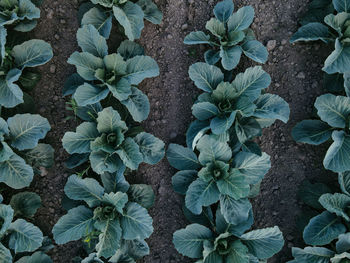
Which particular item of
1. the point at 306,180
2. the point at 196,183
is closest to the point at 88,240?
the point at 196,183

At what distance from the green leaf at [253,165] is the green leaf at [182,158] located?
336mm

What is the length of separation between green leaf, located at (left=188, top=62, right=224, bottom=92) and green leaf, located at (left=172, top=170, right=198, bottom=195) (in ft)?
2.21

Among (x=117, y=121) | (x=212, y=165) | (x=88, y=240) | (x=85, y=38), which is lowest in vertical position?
(x=88, y=240)

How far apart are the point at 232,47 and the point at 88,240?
189 cm

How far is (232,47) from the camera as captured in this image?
3.10m

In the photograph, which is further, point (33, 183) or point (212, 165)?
point (33, 183)

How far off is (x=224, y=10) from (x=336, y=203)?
1.75m

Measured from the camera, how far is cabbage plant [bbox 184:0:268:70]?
9.94 ft

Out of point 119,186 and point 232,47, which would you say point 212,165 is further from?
point 232,47

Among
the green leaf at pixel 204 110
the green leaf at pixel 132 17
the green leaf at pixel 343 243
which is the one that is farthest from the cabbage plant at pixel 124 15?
the green leaf at pixel 343 243

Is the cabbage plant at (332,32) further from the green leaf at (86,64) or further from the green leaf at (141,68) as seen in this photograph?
the green leaf at (86,64)

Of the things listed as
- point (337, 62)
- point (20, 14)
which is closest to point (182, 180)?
point (337, 62)

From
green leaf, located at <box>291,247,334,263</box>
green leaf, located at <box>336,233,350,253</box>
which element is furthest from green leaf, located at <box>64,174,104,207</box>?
green leaf, located at <box>336,233,350,253</box>

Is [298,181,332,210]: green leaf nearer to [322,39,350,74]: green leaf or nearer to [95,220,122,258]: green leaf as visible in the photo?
[322,39,350,74]: green leaf
